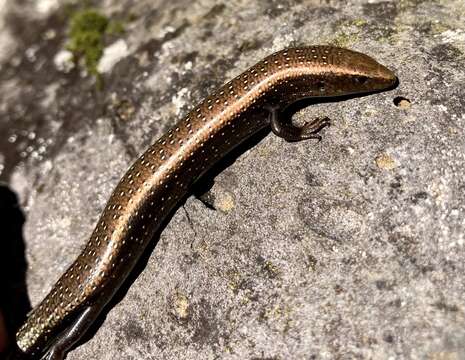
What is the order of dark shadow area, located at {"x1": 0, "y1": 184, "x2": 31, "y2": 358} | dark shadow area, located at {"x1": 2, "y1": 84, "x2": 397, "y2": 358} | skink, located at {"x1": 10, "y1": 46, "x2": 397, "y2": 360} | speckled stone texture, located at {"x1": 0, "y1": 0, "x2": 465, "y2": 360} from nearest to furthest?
speckled stone texture, located at {"x1": 0, "y1": 0, "x2": 465, "y2": 360}
skink, located at {"x1": 10, "y1": 46, "x2": 397, "y2": 360}
dark shadow area, located at {"x1": 2, "y1": 84, "x2": 397, "y2": 358}
dark shadow area, located at {"x1": 0, "y1": 184, "x2": 31, "y2": 358}

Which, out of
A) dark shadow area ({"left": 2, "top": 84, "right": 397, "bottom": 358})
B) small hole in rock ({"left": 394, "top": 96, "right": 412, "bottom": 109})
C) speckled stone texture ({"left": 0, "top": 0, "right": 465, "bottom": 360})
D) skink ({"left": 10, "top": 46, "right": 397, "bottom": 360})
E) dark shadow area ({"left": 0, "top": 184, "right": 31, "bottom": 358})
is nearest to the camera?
speckled stone texture ({"left": 0, "top": 0, "right": 465, "bottom": 360})

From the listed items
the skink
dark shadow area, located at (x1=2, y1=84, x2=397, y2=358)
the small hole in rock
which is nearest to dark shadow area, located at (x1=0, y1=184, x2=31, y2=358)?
the skink

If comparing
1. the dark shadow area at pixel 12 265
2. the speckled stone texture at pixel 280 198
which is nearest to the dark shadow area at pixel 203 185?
the speckled stone texture at pixel 280 198

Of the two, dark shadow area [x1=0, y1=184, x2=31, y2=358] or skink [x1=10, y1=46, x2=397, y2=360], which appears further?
dark shadow area [x1=0, y1=184, x2=31, y2=358]

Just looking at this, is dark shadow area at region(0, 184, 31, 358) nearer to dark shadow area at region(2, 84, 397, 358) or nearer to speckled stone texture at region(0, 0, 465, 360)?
speckled stone texture at region(0, 0, 465, 360)

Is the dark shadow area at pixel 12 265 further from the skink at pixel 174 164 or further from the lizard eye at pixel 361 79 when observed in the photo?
the lizard eye at pixel 361 79

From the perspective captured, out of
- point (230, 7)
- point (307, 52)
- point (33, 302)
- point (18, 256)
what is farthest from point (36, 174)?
point (307, 52)

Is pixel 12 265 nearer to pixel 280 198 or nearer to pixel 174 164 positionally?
pixel 174 164
